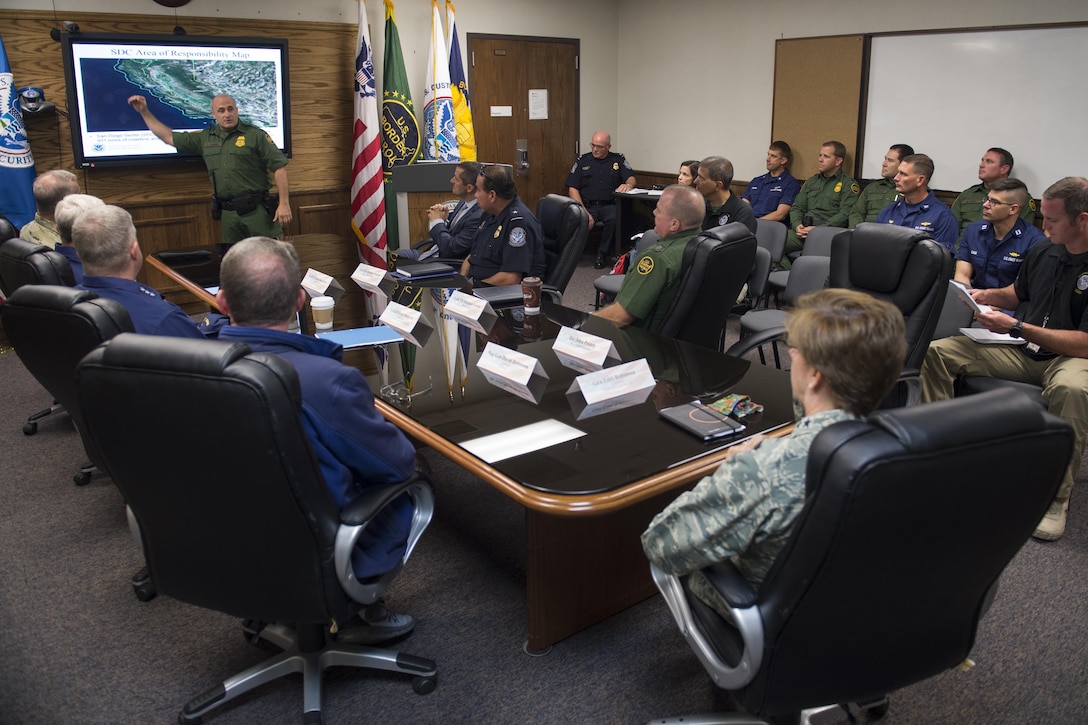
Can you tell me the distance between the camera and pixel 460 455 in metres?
1.92

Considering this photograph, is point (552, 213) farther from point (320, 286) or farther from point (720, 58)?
point (720, 58)

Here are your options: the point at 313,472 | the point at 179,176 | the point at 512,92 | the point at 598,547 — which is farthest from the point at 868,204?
the point at 313,472

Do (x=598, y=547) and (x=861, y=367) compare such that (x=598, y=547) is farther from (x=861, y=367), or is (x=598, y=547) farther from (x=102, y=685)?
(x=102, y=685)

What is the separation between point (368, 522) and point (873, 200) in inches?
202

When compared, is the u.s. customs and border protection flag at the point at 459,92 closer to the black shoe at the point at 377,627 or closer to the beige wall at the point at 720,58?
the beige wall at the point at 720,58

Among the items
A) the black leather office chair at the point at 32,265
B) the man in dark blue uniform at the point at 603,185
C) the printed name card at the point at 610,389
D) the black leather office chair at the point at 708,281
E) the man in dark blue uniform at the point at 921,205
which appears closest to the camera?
the printed name card at the point at 610,389

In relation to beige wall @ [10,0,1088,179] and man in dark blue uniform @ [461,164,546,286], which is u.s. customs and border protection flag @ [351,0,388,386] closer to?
beige wall @ [10,0,1088,179]

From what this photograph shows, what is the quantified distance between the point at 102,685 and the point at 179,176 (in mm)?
4553

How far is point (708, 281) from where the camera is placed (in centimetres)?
298

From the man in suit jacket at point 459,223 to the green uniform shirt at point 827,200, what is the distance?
9.22ft

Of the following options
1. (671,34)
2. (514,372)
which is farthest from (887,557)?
(671,34)

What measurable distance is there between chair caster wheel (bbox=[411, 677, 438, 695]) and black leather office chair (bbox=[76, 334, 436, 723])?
1.26ft

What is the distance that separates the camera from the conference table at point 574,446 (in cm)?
179

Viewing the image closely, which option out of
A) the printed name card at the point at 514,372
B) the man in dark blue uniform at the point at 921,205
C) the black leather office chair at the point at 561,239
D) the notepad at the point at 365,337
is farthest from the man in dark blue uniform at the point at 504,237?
the man in dark blue uniform at the point at 921,205
